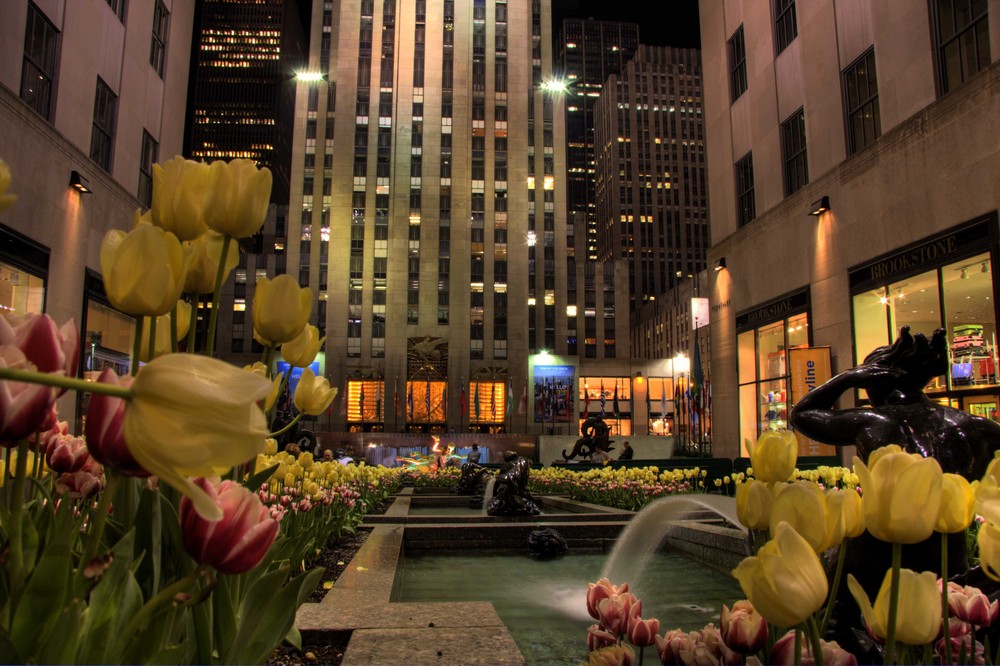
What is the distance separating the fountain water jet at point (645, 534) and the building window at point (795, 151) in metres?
16.6

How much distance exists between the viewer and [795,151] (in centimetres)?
2189

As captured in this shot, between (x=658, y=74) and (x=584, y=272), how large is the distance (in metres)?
83.9

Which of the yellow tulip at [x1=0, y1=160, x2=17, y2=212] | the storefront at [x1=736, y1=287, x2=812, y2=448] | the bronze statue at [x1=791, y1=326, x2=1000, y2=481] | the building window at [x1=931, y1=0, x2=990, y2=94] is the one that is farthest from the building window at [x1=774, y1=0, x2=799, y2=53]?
the yellow tulip at [x1=0, y1=160, x2=17, y2=212]

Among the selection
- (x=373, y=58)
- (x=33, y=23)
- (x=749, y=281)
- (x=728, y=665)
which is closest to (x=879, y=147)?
(x=749, y=281)

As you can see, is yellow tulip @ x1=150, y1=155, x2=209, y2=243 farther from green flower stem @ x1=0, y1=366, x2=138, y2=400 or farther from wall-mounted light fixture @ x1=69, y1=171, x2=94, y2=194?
wall-mounted light fixture @ x1=69, y1=171, x2=94, y2=194

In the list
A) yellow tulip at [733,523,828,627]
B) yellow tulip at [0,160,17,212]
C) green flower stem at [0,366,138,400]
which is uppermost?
yellow tulip at [0,160,17,212]

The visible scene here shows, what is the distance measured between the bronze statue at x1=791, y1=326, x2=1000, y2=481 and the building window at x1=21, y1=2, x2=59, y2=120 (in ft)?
60.6

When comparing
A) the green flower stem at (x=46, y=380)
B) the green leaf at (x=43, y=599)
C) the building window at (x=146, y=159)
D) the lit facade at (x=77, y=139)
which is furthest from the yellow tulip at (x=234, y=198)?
the building window at (x=146, y=159)

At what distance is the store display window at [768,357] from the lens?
826 inches

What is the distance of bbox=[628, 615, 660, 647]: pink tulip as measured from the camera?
5.80ft

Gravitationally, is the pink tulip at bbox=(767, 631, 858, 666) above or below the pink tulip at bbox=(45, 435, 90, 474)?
below

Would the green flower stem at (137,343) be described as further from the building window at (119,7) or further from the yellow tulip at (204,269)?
Result: the building window at (119,7)

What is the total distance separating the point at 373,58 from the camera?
67.4 m

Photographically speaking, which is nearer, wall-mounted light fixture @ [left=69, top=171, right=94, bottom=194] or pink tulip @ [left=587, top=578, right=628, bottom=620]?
pink tulip @ [left=587, top=578, right=628, bottom=620]
